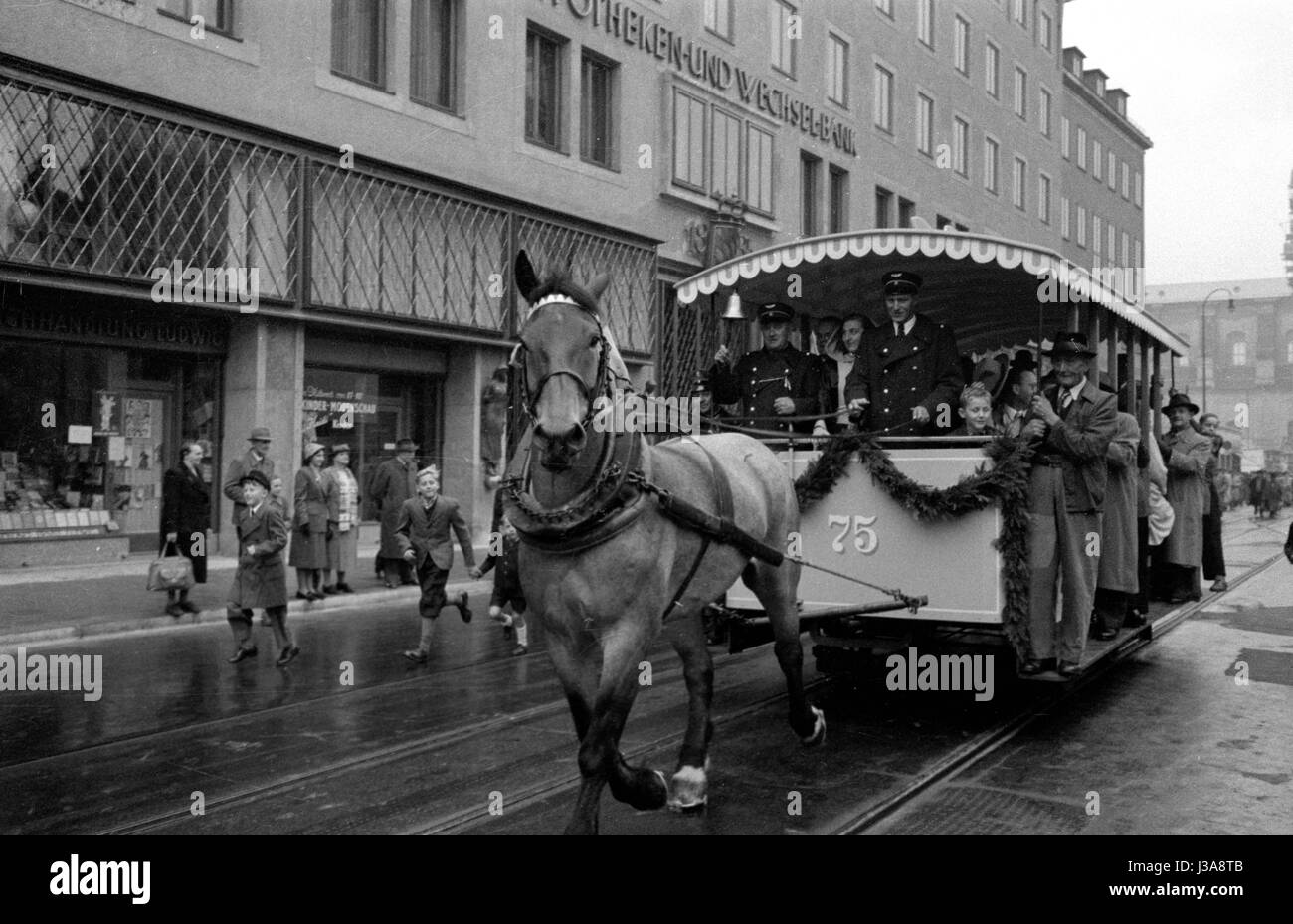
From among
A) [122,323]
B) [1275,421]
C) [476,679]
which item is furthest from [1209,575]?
[122,323]

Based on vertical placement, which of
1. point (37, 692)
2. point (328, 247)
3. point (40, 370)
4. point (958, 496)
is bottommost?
point (37, 692)

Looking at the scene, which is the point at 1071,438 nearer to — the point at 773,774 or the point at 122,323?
the point at 773,774

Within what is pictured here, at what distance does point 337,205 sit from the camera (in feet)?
54.6

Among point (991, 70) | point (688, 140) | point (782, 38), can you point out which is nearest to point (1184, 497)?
point (688, 140)

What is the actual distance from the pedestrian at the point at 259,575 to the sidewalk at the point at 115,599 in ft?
7.91

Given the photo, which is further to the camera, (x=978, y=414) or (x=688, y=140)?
(x=688, y=140)

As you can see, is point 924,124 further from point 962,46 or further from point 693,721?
point 693,721

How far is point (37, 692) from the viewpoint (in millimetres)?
8227

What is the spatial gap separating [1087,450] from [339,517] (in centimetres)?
988

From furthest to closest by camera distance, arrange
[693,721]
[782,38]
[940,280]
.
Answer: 1. [782,38]
2. [940,280]
3. [693,721]

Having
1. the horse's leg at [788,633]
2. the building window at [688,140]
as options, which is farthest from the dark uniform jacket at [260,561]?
the building window at [688,140]

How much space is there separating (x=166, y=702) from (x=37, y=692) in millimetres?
1127

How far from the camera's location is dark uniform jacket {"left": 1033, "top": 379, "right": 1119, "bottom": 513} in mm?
7078

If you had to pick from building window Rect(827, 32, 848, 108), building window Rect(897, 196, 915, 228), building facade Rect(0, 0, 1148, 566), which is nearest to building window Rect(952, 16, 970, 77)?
building window Rect(897, 196, 915, 228)
